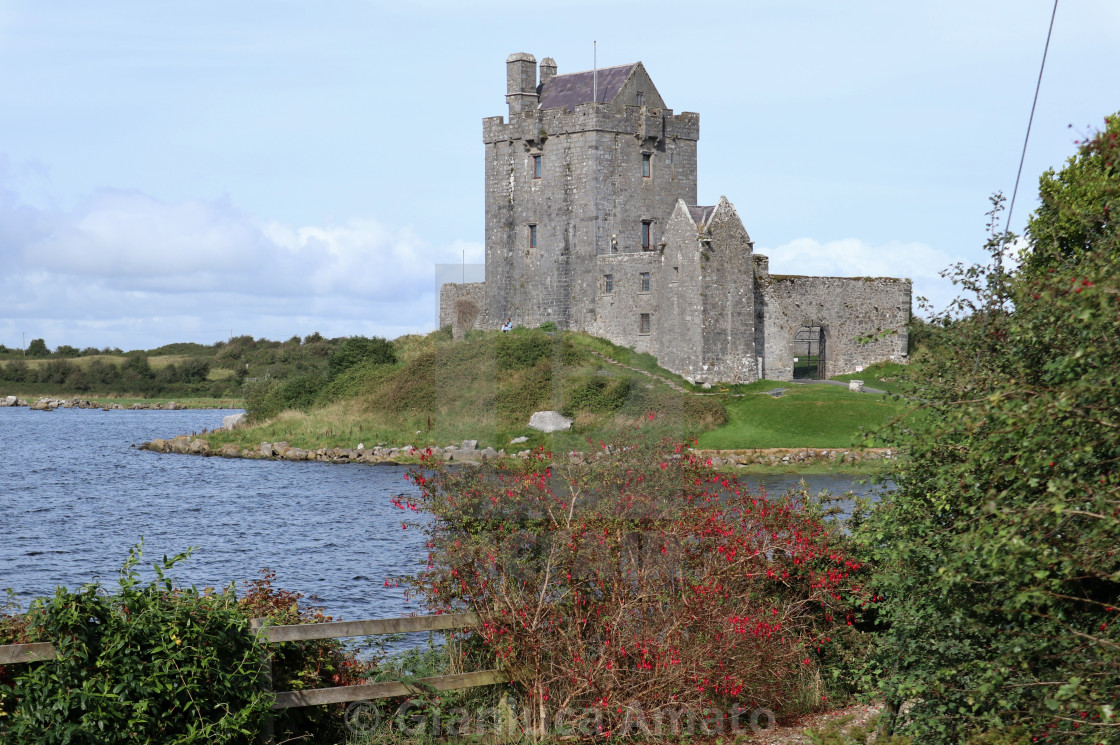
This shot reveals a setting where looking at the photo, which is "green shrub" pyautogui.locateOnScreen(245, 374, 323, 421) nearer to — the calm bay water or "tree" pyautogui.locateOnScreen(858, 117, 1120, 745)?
the calm bay water

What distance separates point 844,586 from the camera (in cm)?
1049

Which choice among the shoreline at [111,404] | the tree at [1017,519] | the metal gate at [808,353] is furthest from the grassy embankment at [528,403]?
the shoreline at [111,404]

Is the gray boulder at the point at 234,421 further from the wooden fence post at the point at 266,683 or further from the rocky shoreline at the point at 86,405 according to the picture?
the wooden fence post at the point at 266,683

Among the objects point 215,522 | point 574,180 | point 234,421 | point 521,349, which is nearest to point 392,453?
point 521,349

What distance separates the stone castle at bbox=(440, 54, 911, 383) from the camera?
1959 inches

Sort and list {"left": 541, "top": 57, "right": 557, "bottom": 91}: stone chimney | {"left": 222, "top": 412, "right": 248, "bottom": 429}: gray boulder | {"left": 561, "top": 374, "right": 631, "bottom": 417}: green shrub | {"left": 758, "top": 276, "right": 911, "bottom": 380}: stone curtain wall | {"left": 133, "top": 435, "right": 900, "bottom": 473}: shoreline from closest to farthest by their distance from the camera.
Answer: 1. {"left": 133, "top": 435, "right": 900, "bottom": 473}: shoreline
2. {"left": 561, "top": 374, "right": 631, "bottom": 417}: green shrub
3. {"left": 758, "top": 276, "right": 911, "bottom": 380}: stone curtain wall
4. {"left": 541, "top": 57, "right": 557, "bottom": 91}: stone chimney
5. {"left": 222, "top": 412, "right": 248, "bottom": 429}: gray boulder

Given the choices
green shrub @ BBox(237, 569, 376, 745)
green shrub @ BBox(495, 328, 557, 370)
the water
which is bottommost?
the water

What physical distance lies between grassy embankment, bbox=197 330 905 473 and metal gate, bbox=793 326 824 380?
19.7 ft

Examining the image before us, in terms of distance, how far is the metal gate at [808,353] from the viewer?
5356 cm

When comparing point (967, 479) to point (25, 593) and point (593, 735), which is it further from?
point (25, 593)

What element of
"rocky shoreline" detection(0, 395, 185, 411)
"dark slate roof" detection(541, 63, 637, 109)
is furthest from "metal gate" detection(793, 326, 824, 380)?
"rocky shoreline" detection(0, 395, 185, 411)

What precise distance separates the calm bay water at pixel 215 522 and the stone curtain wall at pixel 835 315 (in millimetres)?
15995

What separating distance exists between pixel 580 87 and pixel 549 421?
1927 centimetres

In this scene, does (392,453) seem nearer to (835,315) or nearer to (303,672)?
(835,315)
